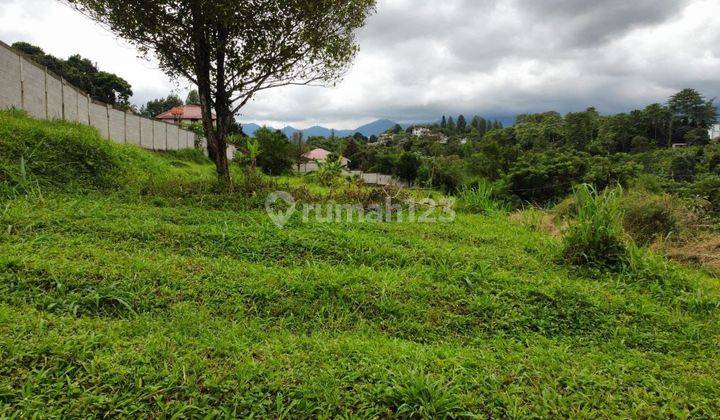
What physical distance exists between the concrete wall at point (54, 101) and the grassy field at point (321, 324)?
4088 millimetres

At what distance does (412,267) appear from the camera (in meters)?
3.74

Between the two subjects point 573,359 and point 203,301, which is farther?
point 203,301

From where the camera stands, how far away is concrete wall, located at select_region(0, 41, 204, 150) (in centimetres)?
731

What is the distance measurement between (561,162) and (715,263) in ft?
53.2

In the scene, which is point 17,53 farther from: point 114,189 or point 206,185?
point 206,185

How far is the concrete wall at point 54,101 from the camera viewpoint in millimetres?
7309

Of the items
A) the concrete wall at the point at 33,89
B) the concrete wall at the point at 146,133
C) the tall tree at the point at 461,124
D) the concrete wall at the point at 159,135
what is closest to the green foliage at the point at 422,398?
the concrete wall at the point at 33,89

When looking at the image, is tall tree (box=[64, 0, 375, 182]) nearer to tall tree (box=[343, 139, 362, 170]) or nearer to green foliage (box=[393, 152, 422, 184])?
green foliage (box=[393, 152, 422, 184])

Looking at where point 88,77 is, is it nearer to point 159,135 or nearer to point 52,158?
point 159,135

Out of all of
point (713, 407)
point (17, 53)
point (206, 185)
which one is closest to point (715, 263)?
point (713, 407)

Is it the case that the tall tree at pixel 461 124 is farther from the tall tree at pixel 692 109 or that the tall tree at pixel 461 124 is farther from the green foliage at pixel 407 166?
the green foliage at pixel 407 166

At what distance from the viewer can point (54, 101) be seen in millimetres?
8859

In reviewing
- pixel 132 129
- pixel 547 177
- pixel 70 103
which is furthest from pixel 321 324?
pixel 547 177

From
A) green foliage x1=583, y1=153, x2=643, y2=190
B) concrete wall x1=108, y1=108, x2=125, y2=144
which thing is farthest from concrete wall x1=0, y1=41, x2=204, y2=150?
green foliage x1=583, y1=153, x2=643, y2=190
